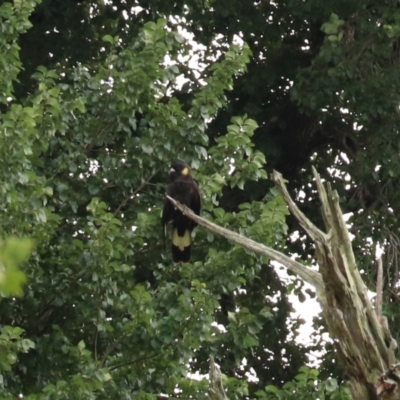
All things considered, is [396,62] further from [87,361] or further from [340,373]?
[87,361]

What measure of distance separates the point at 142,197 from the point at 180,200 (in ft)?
1.00

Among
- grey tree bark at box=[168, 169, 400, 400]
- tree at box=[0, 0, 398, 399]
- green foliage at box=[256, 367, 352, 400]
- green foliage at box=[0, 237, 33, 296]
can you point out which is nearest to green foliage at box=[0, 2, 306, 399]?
tree at box=[0, 0, 398, 399]

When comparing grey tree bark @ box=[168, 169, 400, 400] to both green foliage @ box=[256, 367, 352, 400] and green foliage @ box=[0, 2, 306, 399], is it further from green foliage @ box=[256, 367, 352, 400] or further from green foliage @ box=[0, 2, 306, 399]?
green foliage @ box=[256, 367, 352, 400]

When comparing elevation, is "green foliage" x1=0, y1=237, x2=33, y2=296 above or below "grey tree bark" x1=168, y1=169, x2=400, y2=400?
below

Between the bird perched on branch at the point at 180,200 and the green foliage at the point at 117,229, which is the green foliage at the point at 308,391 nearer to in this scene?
the green foliage at the point at 117,229

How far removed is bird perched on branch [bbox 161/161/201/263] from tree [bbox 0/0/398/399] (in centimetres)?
10

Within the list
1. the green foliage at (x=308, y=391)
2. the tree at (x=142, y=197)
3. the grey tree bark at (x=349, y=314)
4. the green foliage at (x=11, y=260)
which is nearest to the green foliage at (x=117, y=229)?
the tree at (x=142, y=197)

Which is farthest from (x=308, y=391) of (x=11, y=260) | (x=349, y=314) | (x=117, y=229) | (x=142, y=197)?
(x=11, y=260)

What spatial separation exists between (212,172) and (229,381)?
1.58 metres

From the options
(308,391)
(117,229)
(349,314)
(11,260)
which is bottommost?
(11,260)

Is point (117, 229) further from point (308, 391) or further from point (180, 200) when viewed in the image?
point (308, 391)

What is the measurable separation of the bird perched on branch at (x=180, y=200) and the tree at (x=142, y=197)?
0.10 metres

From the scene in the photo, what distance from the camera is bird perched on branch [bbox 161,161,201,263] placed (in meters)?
8.23

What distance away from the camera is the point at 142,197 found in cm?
866
